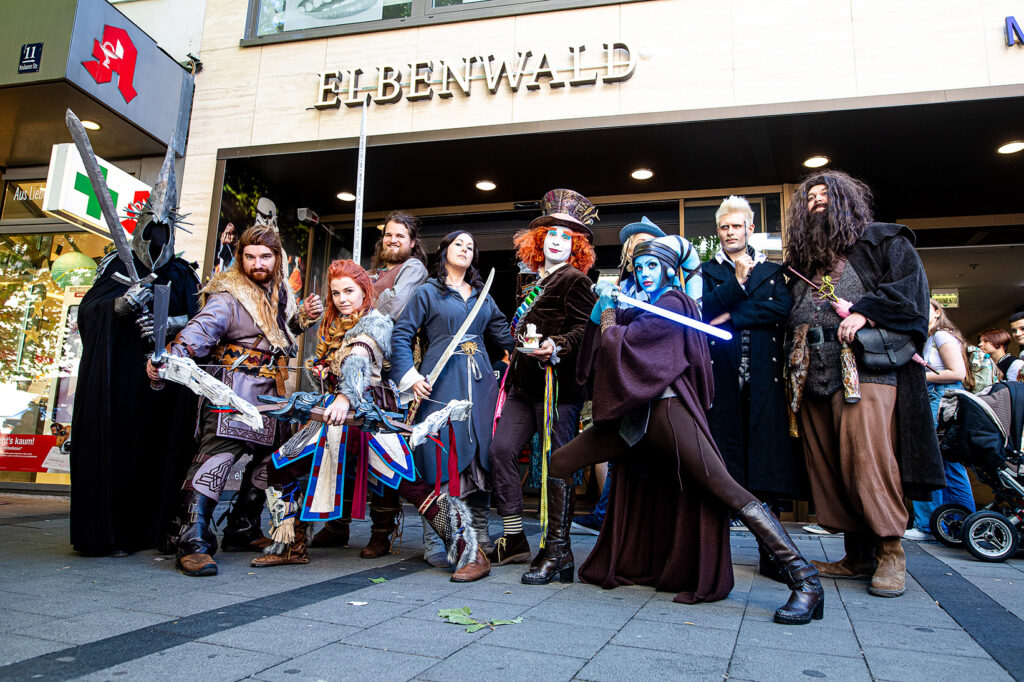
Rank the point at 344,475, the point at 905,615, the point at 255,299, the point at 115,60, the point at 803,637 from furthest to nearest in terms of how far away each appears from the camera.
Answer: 1. the point at 115,60
2. the point at 255,299
3. the point at 344,475
4. the point at 905,615
5. the point at 803,637

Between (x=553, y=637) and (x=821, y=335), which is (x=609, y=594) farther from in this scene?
(x=821, y=335)

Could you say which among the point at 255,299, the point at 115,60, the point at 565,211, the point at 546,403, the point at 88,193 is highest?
the point at 115,60

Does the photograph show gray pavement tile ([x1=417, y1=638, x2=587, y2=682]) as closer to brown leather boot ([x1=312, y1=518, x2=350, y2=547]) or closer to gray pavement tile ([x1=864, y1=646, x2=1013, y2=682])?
gray pavement tile ([x1=864, y1=646, x2=1013, y2=682])

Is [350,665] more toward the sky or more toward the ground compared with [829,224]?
more toward the ground

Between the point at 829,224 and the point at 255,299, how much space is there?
132 inches

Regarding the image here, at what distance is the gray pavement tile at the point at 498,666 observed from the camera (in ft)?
6.47

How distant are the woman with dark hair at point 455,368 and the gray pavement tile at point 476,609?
80cm

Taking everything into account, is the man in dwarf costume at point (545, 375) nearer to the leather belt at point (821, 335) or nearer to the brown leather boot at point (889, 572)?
the leather belt at point (821, 335)

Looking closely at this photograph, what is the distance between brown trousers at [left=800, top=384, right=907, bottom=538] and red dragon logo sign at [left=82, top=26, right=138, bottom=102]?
711 cm

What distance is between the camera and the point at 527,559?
4.08 m

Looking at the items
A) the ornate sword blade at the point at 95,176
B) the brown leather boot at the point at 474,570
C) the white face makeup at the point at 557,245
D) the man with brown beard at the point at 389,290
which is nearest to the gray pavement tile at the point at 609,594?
the brown leather boot at the point at 474,570

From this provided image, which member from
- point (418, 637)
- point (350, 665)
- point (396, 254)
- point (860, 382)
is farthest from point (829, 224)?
point (350, 665)

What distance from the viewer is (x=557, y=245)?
4.11 meters

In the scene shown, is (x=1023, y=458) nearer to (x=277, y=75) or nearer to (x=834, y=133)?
(x=834, y=133)
